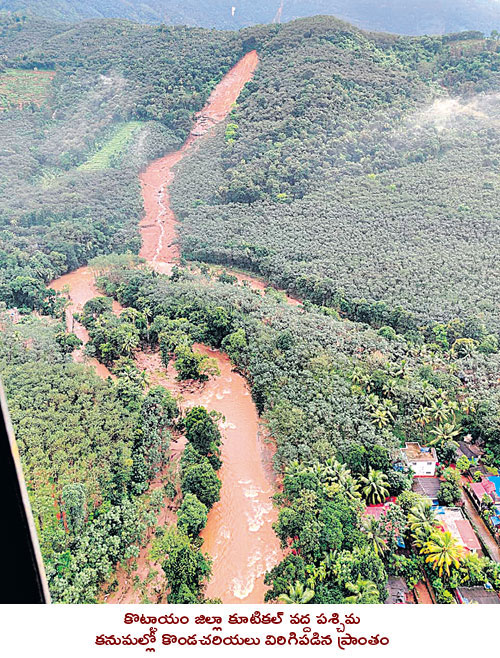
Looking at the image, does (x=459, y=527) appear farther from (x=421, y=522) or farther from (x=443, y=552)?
(x=443, y=552)

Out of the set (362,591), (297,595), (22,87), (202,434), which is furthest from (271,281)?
(22,87)

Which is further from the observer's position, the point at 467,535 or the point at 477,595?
the point at 467,535

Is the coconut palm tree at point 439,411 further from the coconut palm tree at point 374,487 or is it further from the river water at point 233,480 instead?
the river water at point 233,480

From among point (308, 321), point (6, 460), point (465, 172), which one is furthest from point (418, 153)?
point (6, 460)

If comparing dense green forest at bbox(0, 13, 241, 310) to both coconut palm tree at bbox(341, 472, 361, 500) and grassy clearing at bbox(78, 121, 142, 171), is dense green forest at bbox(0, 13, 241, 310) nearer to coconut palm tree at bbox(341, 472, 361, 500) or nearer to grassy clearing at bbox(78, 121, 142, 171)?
grassy clearing at bbox(78, 121, 142, 171)

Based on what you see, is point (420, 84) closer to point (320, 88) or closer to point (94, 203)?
point (320, 88)

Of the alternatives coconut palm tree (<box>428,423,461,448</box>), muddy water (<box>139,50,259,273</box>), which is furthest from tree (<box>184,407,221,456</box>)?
muddy water (<box>139,50,259,273</box>)
